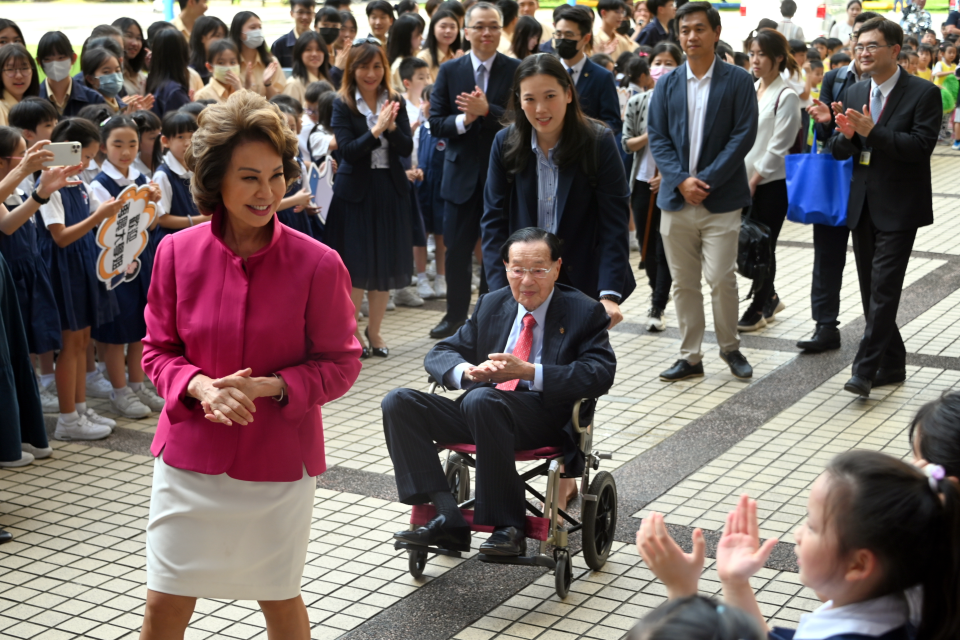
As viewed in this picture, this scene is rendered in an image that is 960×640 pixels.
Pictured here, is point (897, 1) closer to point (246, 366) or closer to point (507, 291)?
point (507, 291)

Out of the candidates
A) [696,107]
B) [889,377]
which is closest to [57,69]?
[696,107]

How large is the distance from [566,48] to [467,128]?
0.91m

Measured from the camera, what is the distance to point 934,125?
243 inches

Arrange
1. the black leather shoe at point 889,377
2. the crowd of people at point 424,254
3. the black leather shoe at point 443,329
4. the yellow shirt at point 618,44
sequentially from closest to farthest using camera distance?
the crowd of people at point 424,254 → the black leather shoe at point 889,377 → the black leather shoe at point 443,329 → the yellow shirt at point 618,44

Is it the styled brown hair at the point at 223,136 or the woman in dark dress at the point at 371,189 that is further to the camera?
the woman in dark dress at the point at 371,189

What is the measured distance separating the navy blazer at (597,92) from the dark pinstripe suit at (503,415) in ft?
Answer: 11.4

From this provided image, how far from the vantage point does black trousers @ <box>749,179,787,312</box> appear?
780 centimetres

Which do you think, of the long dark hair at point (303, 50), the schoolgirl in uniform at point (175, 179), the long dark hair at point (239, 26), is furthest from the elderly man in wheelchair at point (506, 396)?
the long dark hair at point (239, 26)

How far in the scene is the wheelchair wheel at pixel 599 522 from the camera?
13.6 feet

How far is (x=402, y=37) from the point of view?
10250 mm

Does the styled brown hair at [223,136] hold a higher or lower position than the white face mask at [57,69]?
lower

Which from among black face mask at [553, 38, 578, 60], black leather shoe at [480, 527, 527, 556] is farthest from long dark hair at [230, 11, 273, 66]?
black leather shoe at [480, 527, 527, 556]

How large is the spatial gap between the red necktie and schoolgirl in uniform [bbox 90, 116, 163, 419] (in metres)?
2.53

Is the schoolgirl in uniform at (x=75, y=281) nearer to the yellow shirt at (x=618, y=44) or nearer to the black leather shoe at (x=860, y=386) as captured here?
the black leather shoe at (x=860, y=386)
